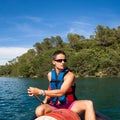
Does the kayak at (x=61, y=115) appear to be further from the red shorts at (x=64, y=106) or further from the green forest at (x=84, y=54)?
the green forest at (x=84, y=54)

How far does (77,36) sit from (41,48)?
20743 millimetres

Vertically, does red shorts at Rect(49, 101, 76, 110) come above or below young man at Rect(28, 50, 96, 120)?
below

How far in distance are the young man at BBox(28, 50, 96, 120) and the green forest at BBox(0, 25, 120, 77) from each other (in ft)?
360

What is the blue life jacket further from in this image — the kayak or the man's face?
the kayak

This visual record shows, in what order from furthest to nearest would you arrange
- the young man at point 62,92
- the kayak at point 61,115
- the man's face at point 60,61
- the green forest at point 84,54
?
the green forest at point 84,54, the man's face at point 60,61, the young man at point 62,92, the kayak at point 61,115

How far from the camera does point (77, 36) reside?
153 metres

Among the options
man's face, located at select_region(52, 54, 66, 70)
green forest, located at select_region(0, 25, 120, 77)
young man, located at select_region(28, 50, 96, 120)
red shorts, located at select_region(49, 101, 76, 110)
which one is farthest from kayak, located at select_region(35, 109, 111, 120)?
green forest, located at select_region(0, 25, 120, 77)

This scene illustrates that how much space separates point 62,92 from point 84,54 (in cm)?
11612

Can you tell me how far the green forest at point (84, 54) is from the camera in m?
120

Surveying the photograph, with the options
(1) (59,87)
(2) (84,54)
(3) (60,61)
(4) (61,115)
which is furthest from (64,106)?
(2) (84,54)

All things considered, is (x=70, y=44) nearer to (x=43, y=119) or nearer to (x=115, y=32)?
(x=115, y=32)

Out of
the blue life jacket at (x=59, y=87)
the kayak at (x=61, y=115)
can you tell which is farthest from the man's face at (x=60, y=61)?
the kayak at (x=61, y=115)

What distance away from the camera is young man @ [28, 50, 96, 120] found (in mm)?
7589

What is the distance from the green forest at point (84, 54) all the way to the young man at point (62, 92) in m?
110
